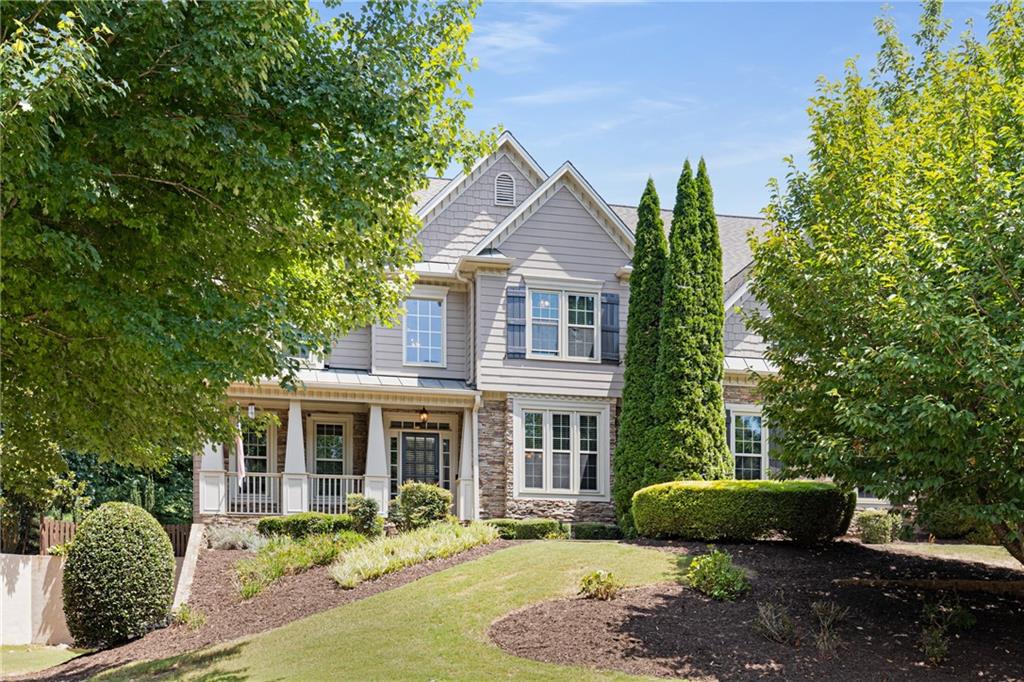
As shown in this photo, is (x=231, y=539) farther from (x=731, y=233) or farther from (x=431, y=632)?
(x=731, y=233)

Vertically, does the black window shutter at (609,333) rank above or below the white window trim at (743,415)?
above

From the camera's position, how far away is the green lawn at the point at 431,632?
12.4 metres

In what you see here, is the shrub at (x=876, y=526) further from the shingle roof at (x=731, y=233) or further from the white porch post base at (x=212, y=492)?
the white porch post base at (x=212, y=492)

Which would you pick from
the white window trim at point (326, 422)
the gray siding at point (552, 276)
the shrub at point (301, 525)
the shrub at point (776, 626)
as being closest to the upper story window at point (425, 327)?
the gray siding at point (552, 276)

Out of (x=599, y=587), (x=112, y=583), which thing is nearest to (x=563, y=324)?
(x=599, y=587)

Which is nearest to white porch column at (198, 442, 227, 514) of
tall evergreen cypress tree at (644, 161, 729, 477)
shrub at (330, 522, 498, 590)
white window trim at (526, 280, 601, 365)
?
shrub at (330, 522, 498, 590)

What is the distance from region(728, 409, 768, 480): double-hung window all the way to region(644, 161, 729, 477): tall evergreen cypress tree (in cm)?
371

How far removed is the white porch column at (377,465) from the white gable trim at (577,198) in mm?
4375

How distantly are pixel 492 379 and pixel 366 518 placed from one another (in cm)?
477

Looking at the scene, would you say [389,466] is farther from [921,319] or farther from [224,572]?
[921,319]

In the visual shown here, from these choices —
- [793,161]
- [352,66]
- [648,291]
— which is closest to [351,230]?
[352,66]

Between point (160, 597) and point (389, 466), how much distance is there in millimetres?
8276

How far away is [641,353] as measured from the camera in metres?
21.9

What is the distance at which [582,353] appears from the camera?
79.6ft
